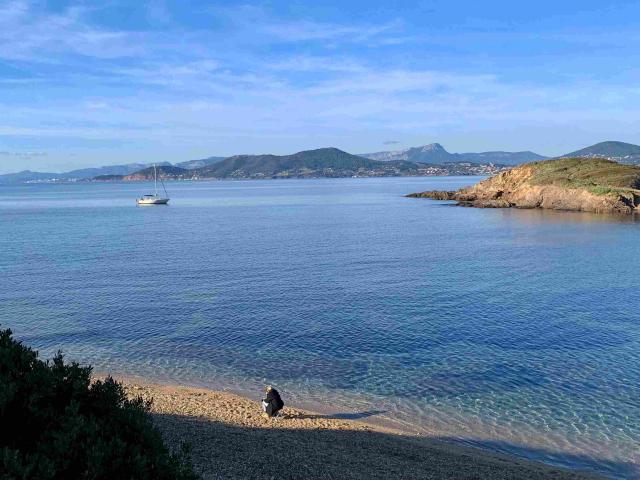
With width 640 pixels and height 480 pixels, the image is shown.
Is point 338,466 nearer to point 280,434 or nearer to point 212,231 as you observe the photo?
point 280,434

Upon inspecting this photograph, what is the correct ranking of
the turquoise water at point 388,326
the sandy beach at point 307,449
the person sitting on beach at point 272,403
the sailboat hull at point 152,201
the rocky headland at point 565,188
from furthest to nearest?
the sailboat hull at point 152,201 < the rocky headland at point 565,188 < the turquoise water at point 388,326 < the person sitting on beach at point 272,403 < the sandy beach at point 307,449

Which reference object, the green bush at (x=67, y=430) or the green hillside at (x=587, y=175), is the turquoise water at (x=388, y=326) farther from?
the green hillside at (x=587, y=175)

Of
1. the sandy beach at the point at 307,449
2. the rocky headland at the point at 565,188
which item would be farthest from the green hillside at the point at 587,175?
the sandy beach at the point at 307,449

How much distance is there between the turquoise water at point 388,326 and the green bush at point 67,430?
14.8 m

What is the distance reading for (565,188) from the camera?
436 ft

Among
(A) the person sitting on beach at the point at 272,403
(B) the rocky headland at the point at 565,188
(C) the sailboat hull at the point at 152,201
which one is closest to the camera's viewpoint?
(A) the person sitting on beach at the point at 272,403

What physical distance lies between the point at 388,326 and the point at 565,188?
11199cm

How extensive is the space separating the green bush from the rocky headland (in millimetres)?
130310

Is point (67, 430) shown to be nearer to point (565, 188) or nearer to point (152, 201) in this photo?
point (565, 188)

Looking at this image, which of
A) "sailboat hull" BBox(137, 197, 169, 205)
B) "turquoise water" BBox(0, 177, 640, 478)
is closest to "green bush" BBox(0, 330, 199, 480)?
"turquoise water" BBox(0, 177, 640, 478)

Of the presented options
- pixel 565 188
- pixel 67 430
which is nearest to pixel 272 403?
pixel 67 430

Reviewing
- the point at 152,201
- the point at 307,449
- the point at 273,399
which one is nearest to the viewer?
the point at 307,449

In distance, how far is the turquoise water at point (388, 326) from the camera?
2381cm

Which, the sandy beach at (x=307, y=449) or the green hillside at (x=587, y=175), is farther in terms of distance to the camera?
the green hillside at (x=587, y=175)
